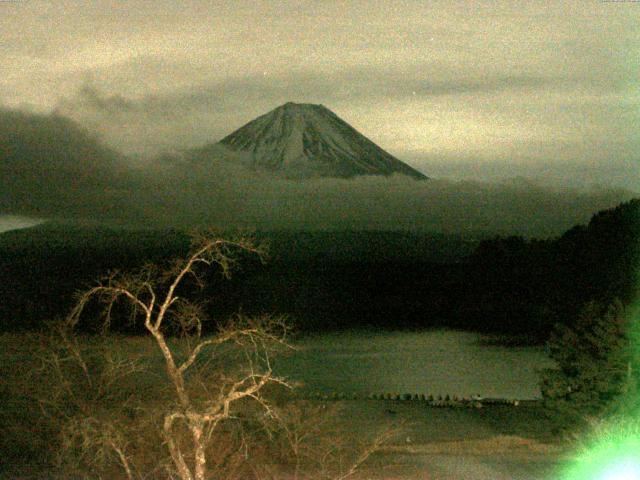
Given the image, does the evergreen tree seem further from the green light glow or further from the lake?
the lake

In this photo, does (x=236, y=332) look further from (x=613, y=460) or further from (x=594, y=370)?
(x=594, y=370)

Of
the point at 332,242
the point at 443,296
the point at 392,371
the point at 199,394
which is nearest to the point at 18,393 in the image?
the point at 199,394

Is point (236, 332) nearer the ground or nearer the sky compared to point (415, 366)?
nearer the sky

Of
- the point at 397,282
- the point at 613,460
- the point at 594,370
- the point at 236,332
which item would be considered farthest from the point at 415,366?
the point at 397,282

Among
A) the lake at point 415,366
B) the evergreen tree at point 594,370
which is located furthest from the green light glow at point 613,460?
the lake at point 415,366

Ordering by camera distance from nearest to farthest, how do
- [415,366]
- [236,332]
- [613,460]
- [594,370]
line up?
1. [236,332]
2. [613,460]
3. [594,370]
4. [415,366]

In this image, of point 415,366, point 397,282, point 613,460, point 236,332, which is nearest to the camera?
point 236,332

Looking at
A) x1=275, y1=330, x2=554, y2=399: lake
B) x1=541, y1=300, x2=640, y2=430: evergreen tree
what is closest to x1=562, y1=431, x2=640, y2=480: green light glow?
x1=541, y1=300, x2=640, y2=430: evergreen tree
